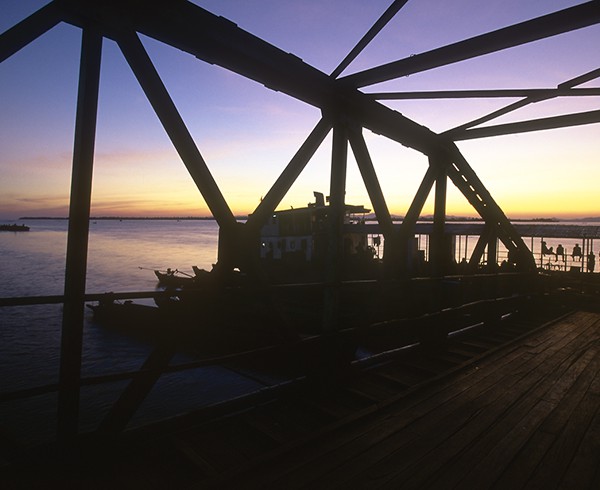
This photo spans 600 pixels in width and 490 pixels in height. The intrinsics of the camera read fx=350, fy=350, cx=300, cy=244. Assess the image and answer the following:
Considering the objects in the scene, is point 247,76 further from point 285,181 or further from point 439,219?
point 439,219

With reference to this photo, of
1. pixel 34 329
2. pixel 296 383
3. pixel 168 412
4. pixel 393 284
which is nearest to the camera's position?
pixel 296 383

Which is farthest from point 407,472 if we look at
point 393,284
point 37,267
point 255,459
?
point 37,267

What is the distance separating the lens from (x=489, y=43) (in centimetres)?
321

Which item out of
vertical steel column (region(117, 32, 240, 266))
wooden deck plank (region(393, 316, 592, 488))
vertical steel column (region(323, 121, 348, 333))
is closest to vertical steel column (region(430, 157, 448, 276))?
wooden deck plank (region(393, 316, 592, 488))

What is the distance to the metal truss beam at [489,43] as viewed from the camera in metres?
2.84

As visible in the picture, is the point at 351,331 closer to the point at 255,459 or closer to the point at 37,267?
the point at 255,459

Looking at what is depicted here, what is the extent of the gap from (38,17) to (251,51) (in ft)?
5.08

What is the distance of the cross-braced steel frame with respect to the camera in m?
2.41

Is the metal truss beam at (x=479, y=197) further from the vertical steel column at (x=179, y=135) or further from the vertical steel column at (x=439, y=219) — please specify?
the vertical steel column at (x=179, y=135)

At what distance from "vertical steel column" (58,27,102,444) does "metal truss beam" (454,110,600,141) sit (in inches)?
211

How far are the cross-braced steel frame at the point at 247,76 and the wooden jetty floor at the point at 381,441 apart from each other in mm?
650

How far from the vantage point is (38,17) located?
2.21m

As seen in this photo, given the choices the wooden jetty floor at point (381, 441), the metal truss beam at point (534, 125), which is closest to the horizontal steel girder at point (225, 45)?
the metal truss beam at point (534, 125)

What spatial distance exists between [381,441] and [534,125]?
4.77 metres
